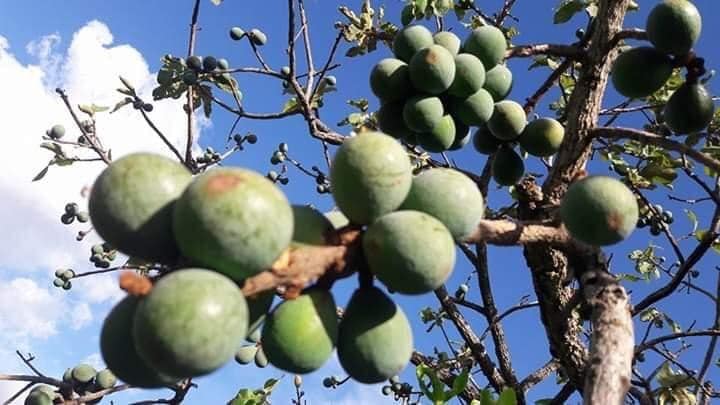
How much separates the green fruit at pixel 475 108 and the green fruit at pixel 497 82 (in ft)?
0.28

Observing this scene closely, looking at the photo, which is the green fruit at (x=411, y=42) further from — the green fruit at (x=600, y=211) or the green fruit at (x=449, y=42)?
the green fruit at (x=600, y=211)

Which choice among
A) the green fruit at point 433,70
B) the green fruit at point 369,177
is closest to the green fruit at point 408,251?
the green fruit at point 369,177

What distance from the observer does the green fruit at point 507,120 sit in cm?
258

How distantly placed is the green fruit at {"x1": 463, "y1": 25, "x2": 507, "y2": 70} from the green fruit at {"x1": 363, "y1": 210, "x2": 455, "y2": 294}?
149cm

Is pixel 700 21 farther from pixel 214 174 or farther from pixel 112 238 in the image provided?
pixel 112 238

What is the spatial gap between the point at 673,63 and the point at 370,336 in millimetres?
1615

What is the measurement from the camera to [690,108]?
2229 mm

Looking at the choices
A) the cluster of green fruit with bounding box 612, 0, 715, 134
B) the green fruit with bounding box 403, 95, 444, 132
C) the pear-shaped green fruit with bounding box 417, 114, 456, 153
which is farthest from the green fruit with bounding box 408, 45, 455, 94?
the cluster of green fruit with bounding box 612, 0, 715, 134

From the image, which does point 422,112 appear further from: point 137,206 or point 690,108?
point 137,206

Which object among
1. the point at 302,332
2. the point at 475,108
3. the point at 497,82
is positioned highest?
the point at 497,82

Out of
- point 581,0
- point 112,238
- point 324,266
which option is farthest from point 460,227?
point 581,0

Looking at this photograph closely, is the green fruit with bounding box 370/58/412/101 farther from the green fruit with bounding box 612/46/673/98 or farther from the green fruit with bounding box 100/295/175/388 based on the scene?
the green fruit with bounding box 100/295/175/388

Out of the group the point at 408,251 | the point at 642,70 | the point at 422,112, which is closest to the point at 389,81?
the point at 422,112

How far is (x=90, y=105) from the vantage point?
5242 mm
